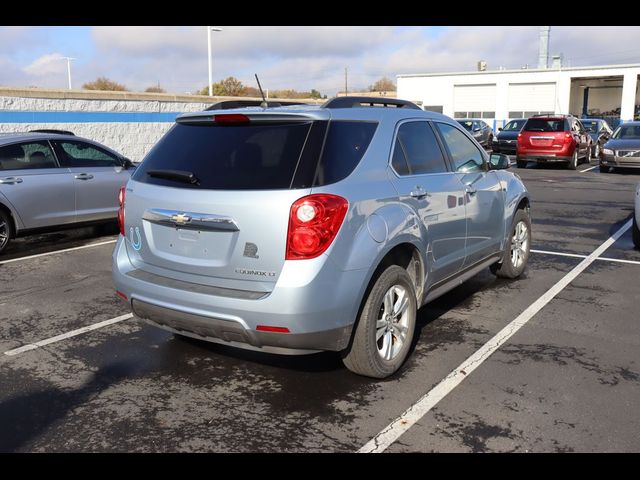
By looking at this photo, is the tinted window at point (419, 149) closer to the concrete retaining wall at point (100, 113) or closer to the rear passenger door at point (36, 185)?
the rear passenger door at point (36, 185)

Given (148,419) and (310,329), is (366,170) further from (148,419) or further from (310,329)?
(148,419)

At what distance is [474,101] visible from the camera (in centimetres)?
4716

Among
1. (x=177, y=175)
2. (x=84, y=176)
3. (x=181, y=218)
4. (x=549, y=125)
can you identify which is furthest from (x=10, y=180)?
(x=549, y=125)

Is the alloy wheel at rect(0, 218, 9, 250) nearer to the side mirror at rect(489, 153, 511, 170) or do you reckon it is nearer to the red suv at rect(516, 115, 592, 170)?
the side mirror at rect(489, 153, 511, 170)

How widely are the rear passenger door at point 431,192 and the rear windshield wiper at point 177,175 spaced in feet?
4.39

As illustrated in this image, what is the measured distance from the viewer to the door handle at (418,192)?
4.26 m

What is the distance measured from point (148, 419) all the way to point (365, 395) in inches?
53.0

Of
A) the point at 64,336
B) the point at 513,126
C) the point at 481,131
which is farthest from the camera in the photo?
the point at 481,131

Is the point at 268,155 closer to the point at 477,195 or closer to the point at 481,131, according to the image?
the point at 477,195

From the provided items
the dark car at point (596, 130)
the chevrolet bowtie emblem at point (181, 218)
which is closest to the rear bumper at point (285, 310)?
the chevrolet bowtie emblem at point (181, 218)

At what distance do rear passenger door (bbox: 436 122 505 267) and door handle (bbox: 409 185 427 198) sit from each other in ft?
2.55

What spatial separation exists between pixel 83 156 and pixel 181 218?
585cm

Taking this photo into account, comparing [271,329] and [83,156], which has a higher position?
[83,156]

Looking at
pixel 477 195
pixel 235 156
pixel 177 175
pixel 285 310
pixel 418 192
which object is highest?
pixel 235 156
